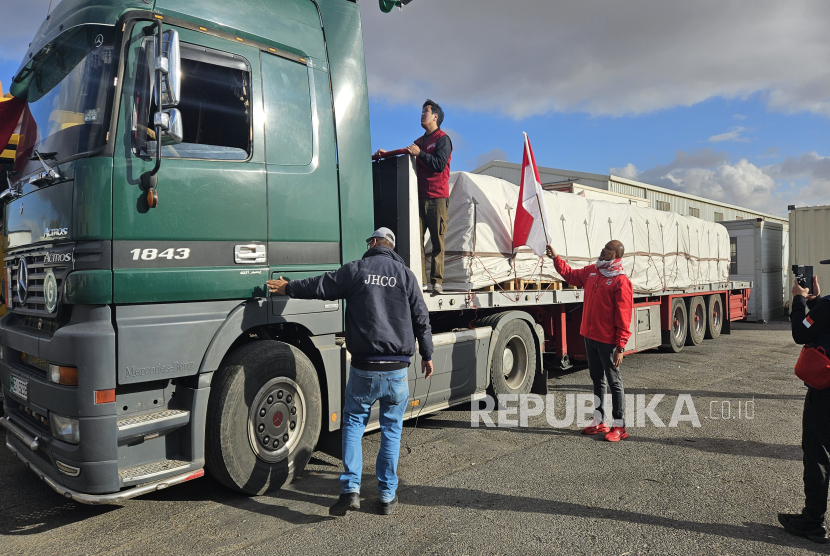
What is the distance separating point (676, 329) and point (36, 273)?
10.9 metres

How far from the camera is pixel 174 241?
3604mm

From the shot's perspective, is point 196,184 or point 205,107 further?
point 205,107

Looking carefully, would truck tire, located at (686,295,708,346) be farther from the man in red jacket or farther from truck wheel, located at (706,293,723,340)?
the man in red jacket

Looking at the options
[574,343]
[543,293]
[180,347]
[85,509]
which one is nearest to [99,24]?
[180,347]

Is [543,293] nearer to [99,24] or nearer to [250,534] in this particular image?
[250,534]

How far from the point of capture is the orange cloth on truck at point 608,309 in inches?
216

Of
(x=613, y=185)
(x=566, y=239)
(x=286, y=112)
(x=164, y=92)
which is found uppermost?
(x=613, y=185)

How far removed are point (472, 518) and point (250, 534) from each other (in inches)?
54.8

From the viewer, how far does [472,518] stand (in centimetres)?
371

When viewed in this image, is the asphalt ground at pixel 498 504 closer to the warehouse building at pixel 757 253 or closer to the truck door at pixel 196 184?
the truck door at pixel 196 184

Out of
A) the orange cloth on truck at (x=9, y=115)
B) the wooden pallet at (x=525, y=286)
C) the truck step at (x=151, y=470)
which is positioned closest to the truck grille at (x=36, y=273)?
the truck step at (x=151, y=470)

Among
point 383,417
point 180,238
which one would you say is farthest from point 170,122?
point 383,417

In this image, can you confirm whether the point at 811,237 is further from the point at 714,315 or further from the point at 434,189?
the point at 434,189

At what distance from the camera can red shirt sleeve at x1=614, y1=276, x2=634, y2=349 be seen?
5453 mm
